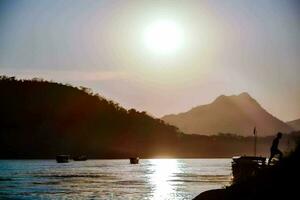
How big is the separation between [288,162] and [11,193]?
43943mm

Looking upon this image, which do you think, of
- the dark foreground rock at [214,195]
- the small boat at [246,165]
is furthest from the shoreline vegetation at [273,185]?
the small boat at [246,165]

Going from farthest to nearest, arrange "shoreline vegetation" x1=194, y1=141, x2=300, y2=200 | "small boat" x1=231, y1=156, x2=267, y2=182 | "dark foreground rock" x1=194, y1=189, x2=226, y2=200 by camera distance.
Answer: "small boat" x1=231, y1=156, x2=267, y2=182 < "dark foreground rock" x1=194, y1=189, x2=226, y2=200 < "shoreline vegetation" x1=194, y1=141, x2=300, y2=200

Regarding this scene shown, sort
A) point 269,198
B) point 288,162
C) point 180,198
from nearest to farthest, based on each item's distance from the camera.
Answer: point 269,198
point 288,162
point 180,198

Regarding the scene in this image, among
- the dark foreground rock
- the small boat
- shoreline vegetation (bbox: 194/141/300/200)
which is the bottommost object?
the dark foreground rock

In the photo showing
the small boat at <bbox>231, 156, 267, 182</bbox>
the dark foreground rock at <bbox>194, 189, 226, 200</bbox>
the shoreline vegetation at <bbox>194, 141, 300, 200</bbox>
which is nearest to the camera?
the shoreline vegetation at <bbox>194, 141, 300, 200</bbox>

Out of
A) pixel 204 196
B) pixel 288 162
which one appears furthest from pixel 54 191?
pixel 288 162

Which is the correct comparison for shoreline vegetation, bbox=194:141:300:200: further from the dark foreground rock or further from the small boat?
the small boat

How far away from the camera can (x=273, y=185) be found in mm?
31516

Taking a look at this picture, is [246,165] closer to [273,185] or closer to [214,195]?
[214,195]

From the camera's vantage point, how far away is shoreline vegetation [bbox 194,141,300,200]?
30047 millimetres

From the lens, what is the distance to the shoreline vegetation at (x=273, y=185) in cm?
3005

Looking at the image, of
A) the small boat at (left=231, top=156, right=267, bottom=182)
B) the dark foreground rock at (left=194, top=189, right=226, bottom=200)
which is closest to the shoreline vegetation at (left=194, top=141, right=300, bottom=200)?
the dark foreground rock at (left=194, top=189, right=226, bottom=200)

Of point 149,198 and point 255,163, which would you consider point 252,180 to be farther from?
point 149,198

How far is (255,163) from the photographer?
61.3 metres
